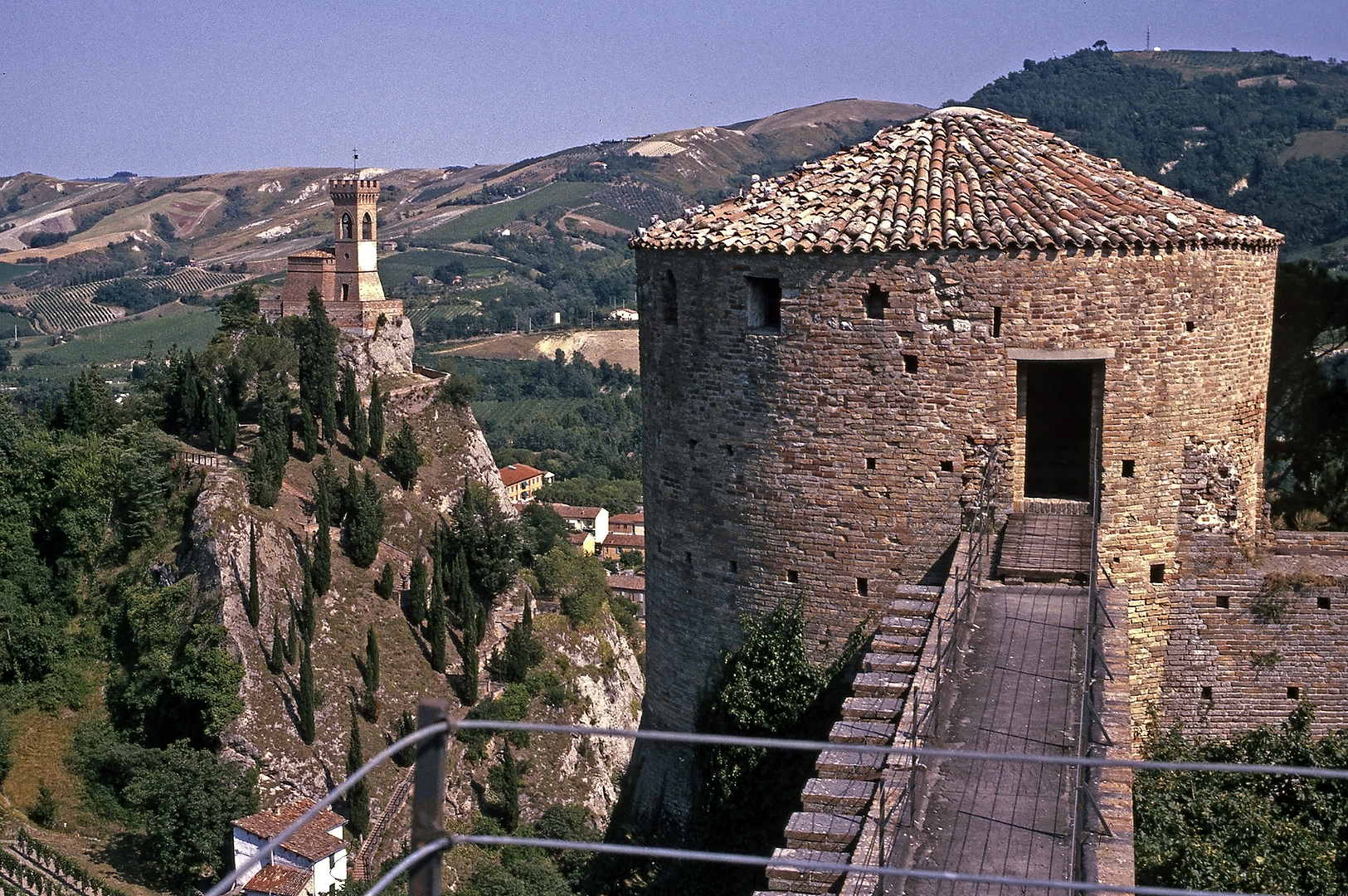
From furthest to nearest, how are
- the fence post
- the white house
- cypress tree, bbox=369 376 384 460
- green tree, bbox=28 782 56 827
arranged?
cypress tree, bbox=369 376 384 460, green tree, bbox=28 782 56 827, the white house, the fence post

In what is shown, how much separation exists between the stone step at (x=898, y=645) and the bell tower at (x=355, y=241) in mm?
68217

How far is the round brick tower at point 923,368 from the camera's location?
12.3 meters

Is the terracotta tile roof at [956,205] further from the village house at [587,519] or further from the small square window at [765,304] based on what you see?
the village house at [587,519]

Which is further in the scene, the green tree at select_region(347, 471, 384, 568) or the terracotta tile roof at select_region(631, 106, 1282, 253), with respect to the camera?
the green tree at select_region(347, 471, 384, 568)

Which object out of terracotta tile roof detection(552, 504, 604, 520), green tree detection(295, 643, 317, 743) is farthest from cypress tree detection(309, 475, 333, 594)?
terracotta tile roof detection(552, 504, 604, 520)

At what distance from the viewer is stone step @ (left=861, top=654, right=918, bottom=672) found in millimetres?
10406

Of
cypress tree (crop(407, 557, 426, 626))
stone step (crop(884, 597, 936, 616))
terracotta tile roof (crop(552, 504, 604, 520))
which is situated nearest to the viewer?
stone step (crop(884, 597, 936, 616))

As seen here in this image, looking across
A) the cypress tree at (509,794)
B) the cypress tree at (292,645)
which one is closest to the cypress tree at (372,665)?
the cypress tree at (292,645)

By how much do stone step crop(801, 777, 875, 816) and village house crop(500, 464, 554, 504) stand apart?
82.7 metres

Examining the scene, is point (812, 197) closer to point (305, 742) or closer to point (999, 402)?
point (999, 402)

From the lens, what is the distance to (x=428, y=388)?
6781 centimetres

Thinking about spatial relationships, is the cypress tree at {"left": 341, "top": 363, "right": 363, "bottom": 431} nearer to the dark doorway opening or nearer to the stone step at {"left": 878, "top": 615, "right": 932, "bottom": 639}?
the dark doorway opening

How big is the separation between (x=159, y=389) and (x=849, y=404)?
50.4 meters

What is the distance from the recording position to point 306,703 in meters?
45.8
